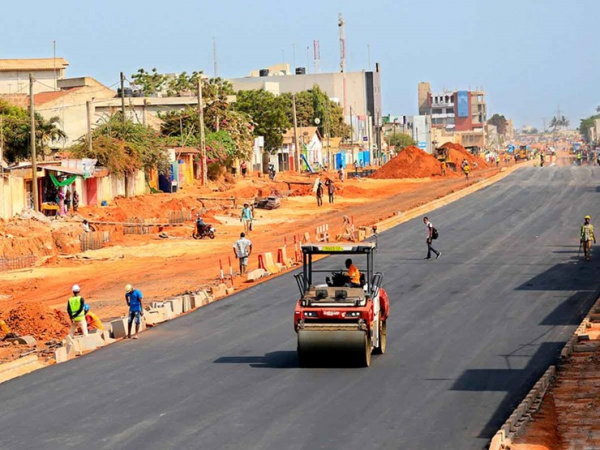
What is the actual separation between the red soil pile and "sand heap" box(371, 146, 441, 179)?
77.9 meters

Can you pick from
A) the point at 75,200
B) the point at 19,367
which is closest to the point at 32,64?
the point at 75,200

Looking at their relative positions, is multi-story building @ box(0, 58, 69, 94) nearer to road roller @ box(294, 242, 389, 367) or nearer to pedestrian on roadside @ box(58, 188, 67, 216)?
pedestrian on roadside @ box(58, 188, 67, 216)

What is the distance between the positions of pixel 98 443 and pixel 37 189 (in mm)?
41664

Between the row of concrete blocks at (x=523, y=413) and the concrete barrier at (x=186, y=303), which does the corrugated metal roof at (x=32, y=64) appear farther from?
the row of concrete blocks at (x=523, y=413)

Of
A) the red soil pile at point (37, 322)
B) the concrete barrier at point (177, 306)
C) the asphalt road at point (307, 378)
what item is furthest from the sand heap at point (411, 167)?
the red soil pile at point (37, 322)

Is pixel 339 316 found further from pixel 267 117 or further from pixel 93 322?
pixel 267 117

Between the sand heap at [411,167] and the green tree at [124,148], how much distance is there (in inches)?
1354

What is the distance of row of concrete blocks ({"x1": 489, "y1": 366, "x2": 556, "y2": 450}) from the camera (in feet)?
53.8

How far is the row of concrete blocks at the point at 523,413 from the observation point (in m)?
16.4

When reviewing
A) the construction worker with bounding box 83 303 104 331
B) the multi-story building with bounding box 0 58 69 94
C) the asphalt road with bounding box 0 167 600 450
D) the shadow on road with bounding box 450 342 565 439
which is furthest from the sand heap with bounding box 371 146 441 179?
the shadow on road with bounding box 450 342 565 439

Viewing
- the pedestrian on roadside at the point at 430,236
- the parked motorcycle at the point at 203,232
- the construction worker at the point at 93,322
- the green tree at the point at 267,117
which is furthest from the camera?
the green tree at the point at 267,117

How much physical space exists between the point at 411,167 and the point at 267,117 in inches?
648

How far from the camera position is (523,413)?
60.6ft

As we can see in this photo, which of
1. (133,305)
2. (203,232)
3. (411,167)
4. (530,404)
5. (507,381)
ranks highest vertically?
(411,167)
